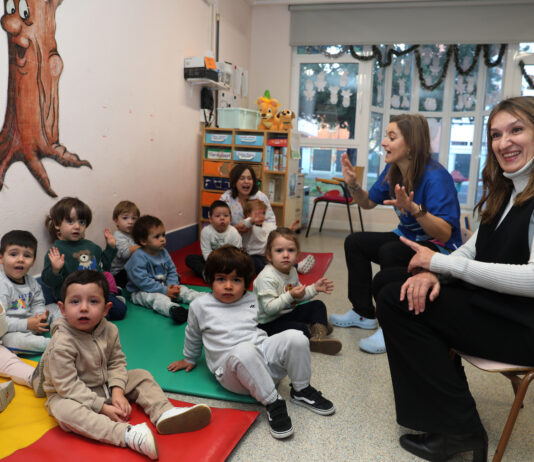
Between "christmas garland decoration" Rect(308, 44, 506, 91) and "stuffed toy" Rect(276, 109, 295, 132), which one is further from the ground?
"christmas garland decoration" Rect(308, 44, 506, 91)

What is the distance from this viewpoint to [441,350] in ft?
4.50

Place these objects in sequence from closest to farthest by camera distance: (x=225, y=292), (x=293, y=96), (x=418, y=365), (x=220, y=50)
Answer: (x=418, y=365) → (x=225, y=292) → (x=220, y=50) → (x=293, y=96)

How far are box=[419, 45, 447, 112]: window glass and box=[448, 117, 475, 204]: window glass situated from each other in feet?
1.07

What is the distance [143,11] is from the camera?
351cm

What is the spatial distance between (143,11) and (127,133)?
3.04 feet

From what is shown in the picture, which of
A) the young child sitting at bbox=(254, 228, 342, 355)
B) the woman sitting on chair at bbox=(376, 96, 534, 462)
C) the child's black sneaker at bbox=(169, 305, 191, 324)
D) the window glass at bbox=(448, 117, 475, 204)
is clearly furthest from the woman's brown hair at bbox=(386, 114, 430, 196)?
the window glass at bbox=(448, 117, 475, 204)

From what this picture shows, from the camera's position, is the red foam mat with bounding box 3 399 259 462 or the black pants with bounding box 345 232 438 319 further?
the black pants with bounding box 345 232 438 319

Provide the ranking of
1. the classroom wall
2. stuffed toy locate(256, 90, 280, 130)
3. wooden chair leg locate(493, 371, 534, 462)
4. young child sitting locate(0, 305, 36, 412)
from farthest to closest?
stuffed toy locate(256, 90, 280, 130)
the classroom wall
young child sitting locate(0, 305, 36, 412)
wooden chair leg locate(493, 371, 534, 462)

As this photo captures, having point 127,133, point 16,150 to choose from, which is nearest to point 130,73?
point 127,133

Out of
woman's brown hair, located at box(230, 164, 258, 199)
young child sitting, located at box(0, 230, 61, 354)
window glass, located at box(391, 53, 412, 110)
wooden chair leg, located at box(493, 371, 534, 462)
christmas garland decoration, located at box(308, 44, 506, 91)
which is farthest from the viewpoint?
window glass, located at box(391, 53, 412, 110)

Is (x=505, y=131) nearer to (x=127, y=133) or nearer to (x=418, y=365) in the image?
(x=418, y=365)

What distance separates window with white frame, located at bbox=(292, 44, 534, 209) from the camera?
5.74 meters

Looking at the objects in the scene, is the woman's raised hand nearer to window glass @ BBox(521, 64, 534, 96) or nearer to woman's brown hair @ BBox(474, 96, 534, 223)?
woman's brown hair @ BBox(474, 96, 534, 223)

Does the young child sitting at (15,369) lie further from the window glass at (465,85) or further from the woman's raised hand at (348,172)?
the window glass at (465,85)
